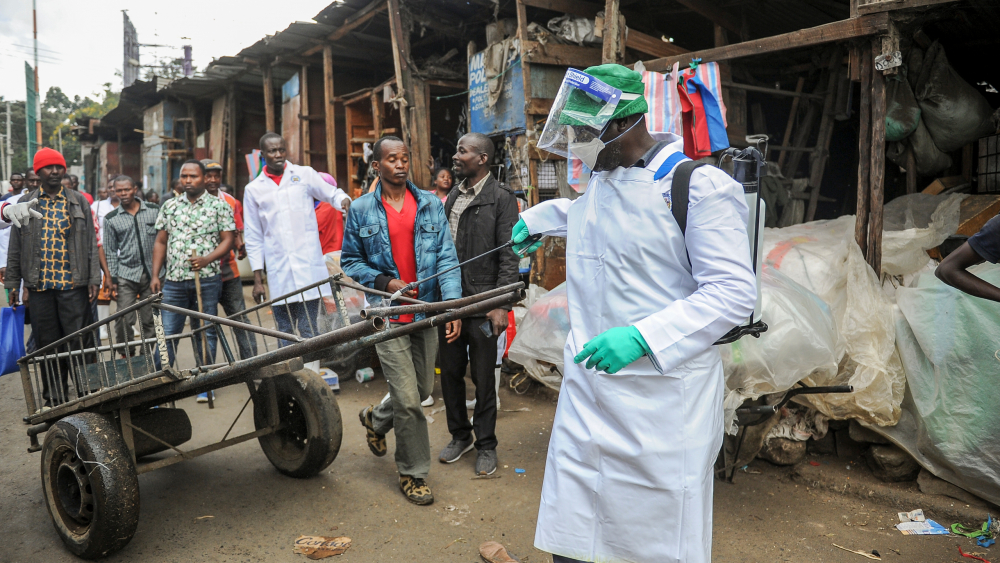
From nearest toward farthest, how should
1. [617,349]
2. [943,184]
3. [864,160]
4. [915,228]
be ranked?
[617,349]
[864,160]
[915,228]
[943,184]

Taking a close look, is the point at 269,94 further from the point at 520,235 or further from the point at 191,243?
the point at 520,235

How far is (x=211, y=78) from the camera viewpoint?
1236 centimetres

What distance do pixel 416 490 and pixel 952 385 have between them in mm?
2986

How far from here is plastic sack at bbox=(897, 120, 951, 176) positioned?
5.76m

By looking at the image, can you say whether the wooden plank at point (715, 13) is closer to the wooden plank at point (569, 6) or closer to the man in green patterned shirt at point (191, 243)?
the wooden plank at point (569, 6)

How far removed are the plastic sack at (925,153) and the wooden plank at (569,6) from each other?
3.38m

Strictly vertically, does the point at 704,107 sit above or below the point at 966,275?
above

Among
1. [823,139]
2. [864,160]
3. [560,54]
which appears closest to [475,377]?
[864,160]

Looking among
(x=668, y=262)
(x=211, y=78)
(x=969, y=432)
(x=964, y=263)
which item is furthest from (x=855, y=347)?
(x=211, y=78)

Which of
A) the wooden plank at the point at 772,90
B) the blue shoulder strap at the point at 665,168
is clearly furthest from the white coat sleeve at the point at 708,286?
the wooden plank at the point at 772,90

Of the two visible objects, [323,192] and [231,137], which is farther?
[231,137]

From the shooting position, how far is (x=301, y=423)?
4.03m

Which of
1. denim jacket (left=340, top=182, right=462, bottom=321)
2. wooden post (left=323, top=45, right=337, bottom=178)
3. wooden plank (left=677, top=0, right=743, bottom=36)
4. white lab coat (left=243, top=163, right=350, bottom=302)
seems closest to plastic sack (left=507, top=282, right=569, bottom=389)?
denim jacket (left=340, top=182, right=462, bottom=321)

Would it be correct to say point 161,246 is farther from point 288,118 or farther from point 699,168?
point 288,118
